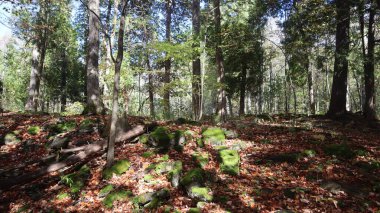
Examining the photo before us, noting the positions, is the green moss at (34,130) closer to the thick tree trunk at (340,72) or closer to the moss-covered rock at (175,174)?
the moss-covered rock at (175,174)

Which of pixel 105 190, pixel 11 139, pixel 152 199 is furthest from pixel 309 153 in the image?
pixel 11 139

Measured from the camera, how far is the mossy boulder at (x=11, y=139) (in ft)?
33.6

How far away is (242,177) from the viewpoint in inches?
313

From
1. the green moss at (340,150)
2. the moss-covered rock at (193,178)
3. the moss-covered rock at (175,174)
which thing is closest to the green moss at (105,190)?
the moss-covered rock at (175,174)

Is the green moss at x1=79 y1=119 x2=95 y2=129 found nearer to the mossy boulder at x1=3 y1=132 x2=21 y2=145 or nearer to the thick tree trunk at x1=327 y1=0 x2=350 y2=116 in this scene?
the mossy boulder at x1=3 y1=132 x2=21 y2=145

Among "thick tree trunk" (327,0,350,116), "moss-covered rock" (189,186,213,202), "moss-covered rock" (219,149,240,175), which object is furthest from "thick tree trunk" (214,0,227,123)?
"moss-covered rock" (189,186,213,202)

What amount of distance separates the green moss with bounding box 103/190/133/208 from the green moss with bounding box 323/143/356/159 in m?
6.41

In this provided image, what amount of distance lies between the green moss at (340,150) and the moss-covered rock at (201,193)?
4560 mm

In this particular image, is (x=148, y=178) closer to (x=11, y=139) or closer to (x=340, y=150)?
(x=11, y=139)

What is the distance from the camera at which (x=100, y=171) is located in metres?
8.41

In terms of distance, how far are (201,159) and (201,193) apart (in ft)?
5.80

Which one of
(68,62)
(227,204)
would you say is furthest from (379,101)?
(227,204)

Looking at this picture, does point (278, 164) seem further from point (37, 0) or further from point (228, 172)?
point (37, 0)

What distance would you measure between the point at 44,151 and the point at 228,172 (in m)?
6.35
